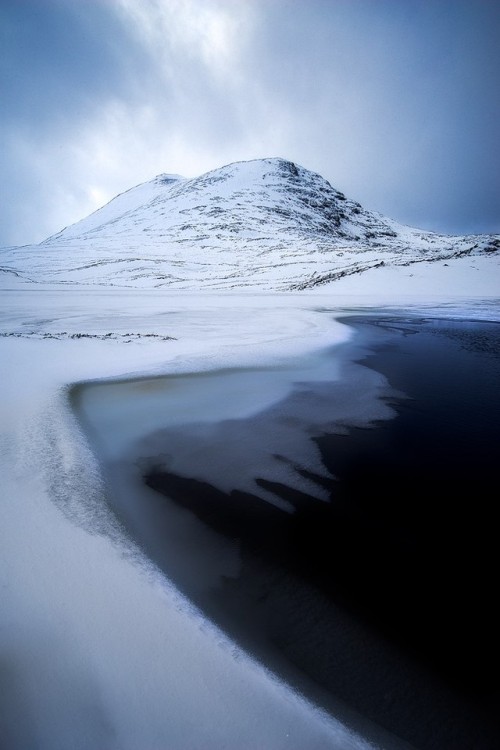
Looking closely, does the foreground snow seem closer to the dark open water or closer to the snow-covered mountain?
the dark open water

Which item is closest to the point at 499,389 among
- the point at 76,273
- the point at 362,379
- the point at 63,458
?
the point at 362,379

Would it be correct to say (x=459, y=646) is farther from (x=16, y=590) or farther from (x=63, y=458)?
(x=63, y=458)

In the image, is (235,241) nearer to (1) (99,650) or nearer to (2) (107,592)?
(2) (107,592)

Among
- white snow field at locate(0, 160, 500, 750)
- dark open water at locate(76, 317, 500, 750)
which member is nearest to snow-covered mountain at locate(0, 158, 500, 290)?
white snow field at locate(0, 160, 500, 750)

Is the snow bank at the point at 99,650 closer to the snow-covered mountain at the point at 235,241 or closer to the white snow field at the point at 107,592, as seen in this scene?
the white snow field at the point at 107,592

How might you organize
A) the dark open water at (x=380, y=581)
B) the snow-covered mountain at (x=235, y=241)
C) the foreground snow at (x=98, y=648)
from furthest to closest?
1. the snow-covered mountain at (x=235, y=241)
2. the dark open water at (x=380, y=581)
3. the foreground snow at (x=98, y=648)

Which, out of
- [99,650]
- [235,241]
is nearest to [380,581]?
[99,650]

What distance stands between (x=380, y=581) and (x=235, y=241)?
1922 inches

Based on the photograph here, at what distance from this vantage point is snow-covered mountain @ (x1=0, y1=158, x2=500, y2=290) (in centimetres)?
2322

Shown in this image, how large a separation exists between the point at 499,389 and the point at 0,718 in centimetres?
485

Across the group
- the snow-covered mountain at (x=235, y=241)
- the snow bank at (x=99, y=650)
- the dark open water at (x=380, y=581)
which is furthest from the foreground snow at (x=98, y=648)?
the snow-covered mountain at (x=235, y=241)

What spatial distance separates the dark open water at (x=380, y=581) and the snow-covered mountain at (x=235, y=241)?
1636cm

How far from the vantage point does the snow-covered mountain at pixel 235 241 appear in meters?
23.2

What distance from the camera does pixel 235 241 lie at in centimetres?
4669
